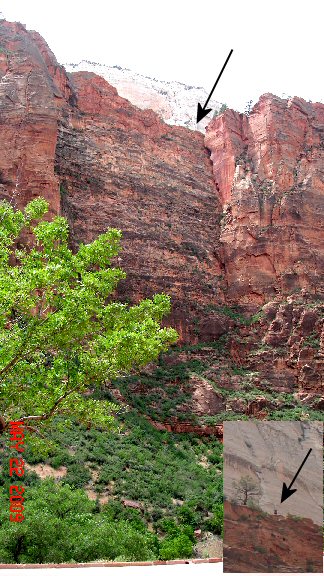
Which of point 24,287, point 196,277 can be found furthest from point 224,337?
point 24,287

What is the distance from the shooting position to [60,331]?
1092cm

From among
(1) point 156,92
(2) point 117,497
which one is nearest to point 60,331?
(2) point 117,497

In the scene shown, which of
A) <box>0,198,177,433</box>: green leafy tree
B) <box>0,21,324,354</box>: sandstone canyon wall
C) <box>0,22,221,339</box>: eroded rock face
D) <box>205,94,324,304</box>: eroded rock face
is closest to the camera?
<box>0,198,177,433</box>: green leafy tree

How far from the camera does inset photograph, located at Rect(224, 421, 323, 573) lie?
29.3 feet

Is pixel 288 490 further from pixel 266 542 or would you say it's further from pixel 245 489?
pixel 266 542

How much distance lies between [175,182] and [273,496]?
44.9 meters

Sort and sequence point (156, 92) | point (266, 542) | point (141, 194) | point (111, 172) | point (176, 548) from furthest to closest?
1. point (156, 92)
2. point (141, 194)
3. point (111, 172)
4. point (176, 548)
5. point (266, 542)

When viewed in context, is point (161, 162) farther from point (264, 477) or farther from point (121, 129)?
point (264, 477)

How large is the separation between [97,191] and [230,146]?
55.3 ft

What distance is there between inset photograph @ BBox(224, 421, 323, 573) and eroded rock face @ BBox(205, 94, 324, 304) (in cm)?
3836

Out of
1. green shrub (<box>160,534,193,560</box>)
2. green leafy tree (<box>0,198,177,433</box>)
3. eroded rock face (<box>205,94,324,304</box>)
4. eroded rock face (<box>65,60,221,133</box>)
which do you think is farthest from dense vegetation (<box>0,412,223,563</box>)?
eroded rock face (<box>65,60,221,133</box>)

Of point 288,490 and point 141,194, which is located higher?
point 141,194

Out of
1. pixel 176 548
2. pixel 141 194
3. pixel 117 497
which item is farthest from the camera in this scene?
pixel 141 194

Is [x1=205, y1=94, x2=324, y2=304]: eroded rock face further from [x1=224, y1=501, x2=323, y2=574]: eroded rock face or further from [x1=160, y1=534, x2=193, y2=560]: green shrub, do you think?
[x1=224, y1=501, x2=323, y2=574]: eroded rock face
